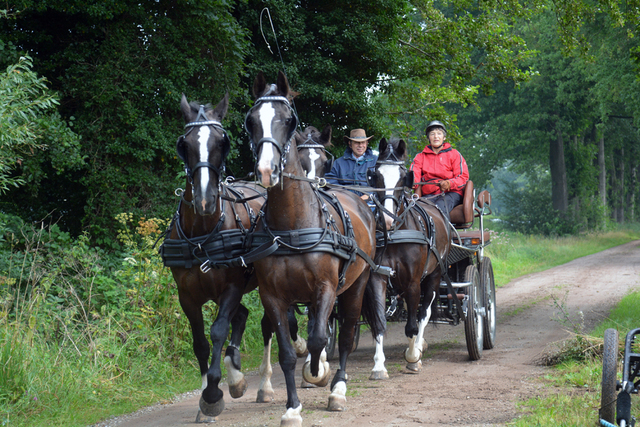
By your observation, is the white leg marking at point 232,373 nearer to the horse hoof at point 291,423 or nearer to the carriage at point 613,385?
the horse hoof at point 291,423

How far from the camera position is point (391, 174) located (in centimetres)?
673

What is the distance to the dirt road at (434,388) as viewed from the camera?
16.1 ft

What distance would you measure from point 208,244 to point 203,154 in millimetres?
746

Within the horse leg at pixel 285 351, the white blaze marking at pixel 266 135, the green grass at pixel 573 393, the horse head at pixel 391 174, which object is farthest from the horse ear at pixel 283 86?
the green grass at pixel 573 393

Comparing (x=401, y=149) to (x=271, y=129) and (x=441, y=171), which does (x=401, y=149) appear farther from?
(x=271, y=129)

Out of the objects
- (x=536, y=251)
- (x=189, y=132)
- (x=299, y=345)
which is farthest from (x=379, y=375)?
(x=536, y=251)


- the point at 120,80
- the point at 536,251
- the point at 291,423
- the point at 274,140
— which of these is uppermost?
the point at 120,80

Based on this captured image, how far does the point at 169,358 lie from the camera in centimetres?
684

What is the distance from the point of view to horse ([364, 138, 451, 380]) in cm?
650

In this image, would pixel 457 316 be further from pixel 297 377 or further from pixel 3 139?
pixel 3 139

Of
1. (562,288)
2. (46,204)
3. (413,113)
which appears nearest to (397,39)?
(413,113)

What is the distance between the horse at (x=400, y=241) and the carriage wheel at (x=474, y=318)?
62 cm

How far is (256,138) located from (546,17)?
24.9m

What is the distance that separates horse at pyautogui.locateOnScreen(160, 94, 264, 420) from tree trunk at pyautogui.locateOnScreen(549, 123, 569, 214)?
91.8ft
